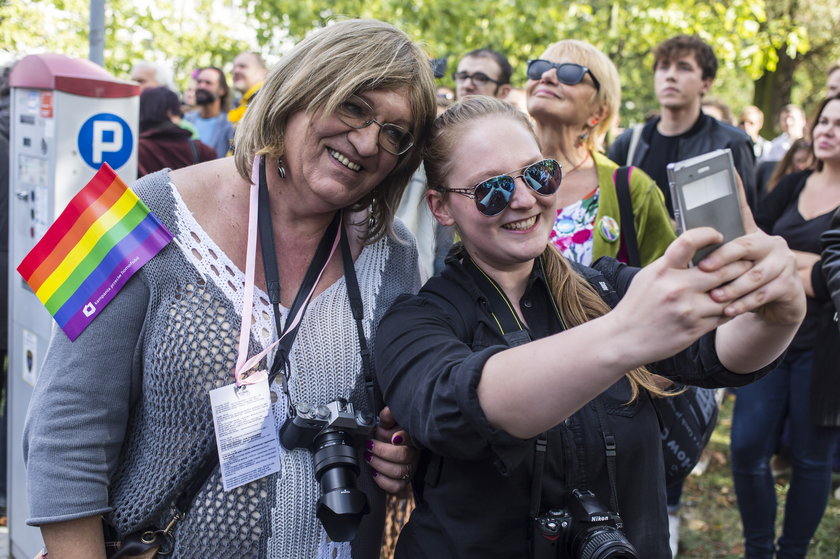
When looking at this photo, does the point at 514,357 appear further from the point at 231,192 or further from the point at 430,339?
the point at 231,192

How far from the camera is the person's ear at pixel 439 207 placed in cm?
204

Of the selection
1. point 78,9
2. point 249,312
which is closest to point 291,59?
point 249,312

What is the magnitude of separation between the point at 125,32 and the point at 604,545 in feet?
45.9

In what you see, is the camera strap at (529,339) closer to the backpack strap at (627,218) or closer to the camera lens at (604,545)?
the camera lens at (604,545)

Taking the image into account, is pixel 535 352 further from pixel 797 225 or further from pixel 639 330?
pixel 797 225

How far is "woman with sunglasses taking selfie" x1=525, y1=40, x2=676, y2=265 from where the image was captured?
10.8ft

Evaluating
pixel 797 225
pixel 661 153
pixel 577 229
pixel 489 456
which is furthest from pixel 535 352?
pixel 661 153

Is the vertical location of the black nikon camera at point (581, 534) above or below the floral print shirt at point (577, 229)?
below

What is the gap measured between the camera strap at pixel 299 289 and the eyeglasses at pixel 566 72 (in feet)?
5.96

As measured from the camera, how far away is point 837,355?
3.79 m

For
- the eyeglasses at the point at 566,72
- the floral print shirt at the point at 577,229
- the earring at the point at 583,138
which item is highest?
the eyeglasses at the point at 566,72

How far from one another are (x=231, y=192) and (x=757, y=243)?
1.22 metres

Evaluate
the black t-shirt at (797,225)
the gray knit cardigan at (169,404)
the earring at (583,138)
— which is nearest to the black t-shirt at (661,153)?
the black t-shirt at (797,225)

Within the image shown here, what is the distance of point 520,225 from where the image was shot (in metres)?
1.90
